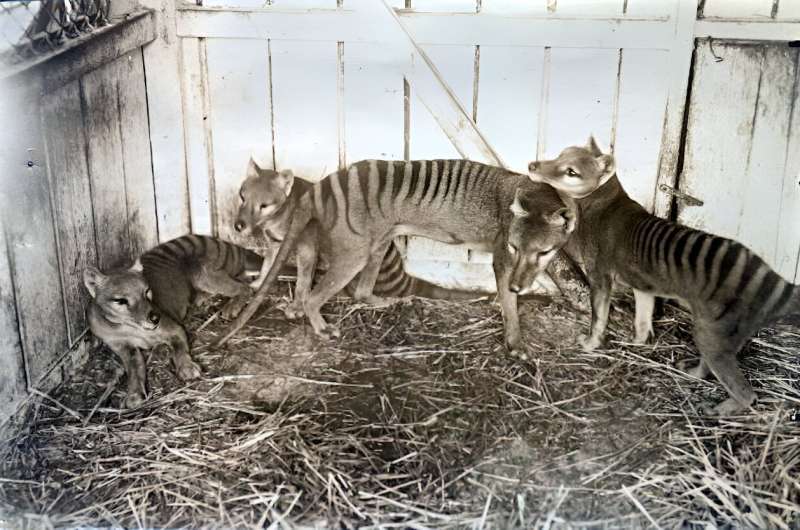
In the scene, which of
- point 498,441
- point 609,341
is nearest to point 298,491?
point 498,441

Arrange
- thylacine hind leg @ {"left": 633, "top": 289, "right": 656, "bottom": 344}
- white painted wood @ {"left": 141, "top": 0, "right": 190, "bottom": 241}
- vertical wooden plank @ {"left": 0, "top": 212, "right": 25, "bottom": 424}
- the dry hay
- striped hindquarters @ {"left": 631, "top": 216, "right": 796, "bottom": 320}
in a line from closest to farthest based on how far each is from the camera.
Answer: the dry hay
vertical wooden plank @ {"left": 0, "top": 212, "right": 25, "bottom": 424}
striped hindquarters @ {"left": 631, "top": 216, "right": 796, "bottom": 320}
white painted wood @ {"left": 141, "top": 0, "right": 190, "bottom": 241}
thylacine hind leg @ {"left": 633, "top": 289, "right": 656, "bottom": 344}

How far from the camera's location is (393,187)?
364 centimetres

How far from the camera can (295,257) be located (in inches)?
147

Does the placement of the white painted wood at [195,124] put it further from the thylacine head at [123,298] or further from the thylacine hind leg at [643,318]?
the thylacine hind leg at [643,318]

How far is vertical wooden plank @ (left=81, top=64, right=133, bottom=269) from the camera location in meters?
3.31

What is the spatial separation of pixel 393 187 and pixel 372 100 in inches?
16.8

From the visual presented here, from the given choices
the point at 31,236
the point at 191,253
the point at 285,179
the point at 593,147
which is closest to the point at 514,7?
the point at 593,147

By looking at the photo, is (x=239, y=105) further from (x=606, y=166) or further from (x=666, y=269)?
(x=666, y=269)

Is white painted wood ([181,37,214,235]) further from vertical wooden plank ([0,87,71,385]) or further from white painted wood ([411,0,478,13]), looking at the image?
white painted wood ([411,0,478,13])

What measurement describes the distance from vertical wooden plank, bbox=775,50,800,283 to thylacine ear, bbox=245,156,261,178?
2.07 metres

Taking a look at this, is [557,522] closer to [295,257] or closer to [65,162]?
[295,257]

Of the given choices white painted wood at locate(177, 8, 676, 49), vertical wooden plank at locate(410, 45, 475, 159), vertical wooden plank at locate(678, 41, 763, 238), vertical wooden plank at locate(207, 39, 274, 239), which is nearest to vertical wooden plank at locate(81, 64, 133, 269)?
vertical wooden plank at locate(207, 39, 274, 239)

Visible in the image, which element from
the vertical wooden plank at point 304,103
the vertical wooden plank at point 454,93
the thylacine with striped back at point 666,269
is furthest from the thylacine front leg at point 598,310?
the vertical wooden plank at point 304,103

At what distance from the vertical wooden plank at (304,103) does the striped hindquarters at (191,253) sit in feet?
1.60
